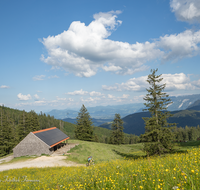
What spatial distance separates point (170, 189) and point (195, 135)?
150036 mm

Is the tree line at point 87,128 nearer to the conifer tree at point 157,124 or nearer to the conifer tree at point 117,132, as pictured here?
the conifer tree at point 117,132

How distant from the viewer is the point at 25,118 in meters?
60.1

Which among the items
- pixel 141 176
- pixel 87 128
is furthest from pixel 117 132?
pixel 141 176

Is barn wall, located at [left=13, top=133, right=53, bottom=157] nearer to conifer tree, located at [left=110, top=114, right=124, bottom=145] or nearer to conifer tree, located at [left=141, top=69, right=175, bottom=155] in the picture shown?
conifer tree, located at [left=141, top=69, right=175, bottom=155]

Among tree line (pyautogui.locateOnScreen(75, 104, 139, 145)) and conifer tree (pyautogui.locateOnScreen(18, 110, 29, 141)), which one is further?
conifer tree (pyautogui.locateOnScreen(18, 110, 29, 141))

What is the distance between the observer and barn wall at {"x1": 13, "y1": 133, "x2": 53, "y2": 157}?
32.0 meters

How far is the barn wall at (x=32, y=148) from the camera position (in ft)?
105

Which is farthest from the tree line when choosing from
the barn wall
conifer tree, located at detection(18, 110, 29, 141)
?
conifer tree, located at detection(18, 110, 29, 141)

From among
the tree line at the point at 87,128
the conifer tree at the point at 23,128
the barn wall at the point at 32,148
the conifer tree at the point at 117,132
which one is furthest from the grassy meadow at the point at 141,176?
the conifer tree at the point at 23,128

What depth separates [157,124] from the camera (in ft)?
66.0

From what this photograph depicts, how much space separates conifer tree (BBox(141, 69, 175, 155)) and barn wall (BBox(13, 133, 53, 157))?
24.5 meters

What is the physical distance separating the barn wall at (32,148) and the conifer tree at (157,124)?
24.5 metres

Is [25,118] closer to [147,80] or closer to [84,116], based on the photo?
[84,116]

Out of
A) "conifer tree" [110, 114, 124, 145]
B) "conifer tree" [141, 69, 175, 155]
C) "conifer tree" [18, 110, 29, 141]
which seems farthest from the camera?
"conifer tree" [110, 114, 124, 145]
